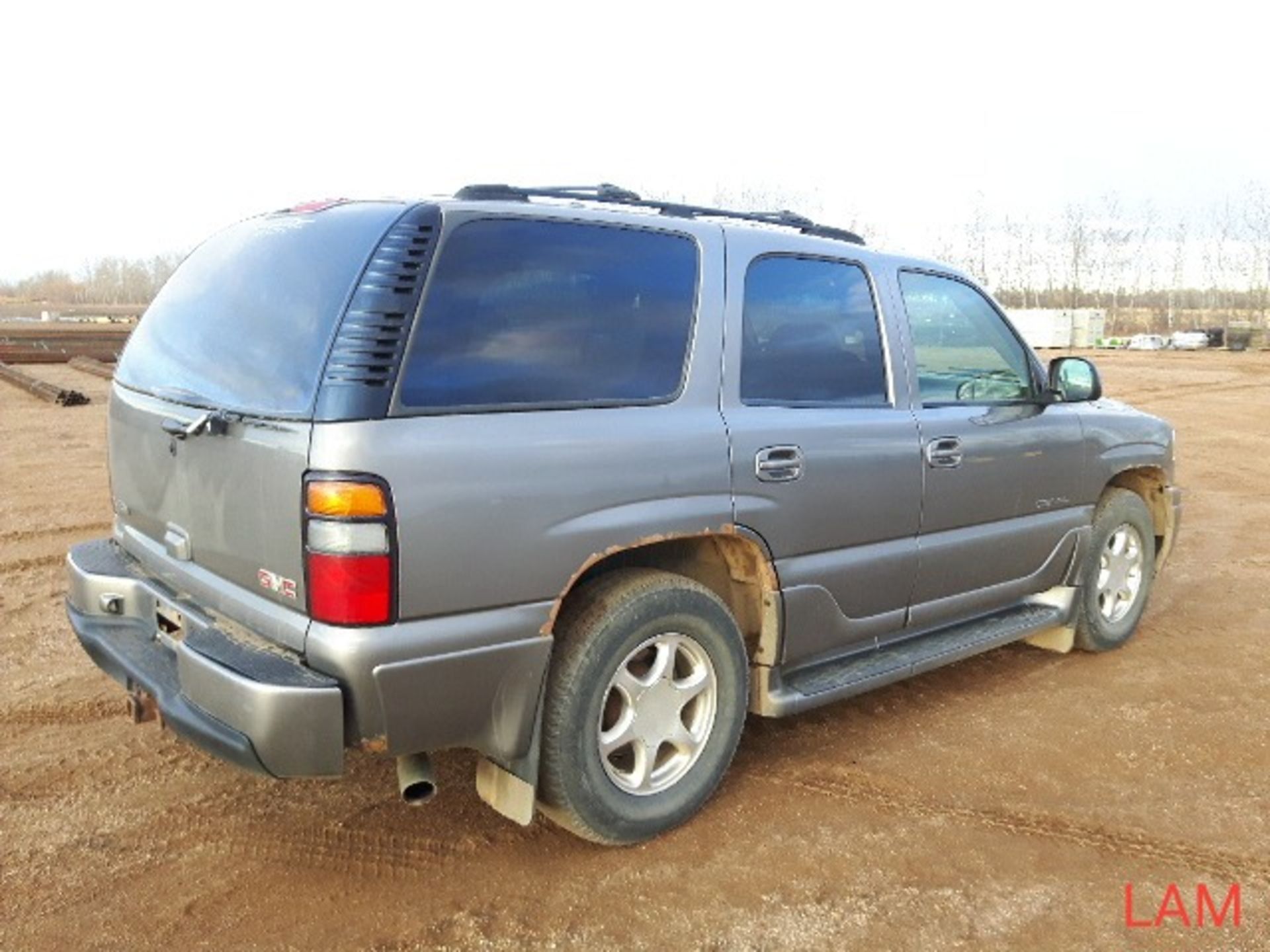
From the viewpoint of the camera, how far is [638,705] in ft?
10.1

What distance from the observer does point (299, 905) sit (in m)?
2.80

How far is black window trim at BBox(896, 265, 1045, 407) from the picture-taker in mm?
3904

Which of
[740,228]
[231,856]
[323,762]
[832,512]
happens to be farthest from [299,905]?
[740,228]

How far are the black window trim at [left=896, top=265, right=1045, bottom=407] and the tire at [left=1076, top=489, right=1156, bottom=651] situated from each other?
0.83 meters

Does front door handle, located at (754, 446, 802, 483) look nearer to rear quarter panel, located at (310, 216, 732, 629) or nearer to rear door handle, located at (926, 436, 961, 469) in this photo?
rear quarter panel, located at (310, 216, 732, 629)

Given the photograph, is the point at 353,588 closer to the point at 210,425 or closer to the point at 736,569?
the point at 210,425

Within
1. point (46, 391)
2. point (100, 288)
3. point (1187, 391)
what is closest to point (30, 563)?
point (46, 391)

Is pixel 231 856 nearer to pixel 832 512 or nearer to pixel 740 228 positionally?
pixel 832 512

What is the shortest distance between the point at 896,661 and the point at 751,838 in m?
0.96

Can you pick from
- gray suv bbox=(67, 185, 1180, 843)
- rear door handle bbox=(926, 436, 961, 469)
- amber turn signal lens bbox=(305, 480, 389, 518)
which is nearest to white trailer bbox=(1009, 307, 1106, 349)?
rear door handle bbox=(926, 436, 961, 469)

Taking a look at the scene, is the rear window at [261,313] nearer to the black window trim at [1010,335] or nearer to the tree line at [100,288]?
the black window trim at [1010,335]

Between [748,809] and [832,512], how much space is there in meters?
1.04

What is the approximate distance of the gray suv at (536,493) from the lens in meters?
2.51

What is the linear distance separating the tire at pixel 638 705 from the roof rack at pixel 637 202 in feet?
3.90
